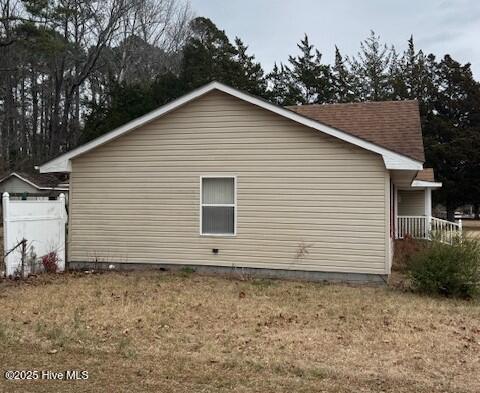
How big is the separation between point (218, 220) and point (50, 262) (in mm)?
3829

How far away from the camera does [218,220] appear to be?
1202 cm

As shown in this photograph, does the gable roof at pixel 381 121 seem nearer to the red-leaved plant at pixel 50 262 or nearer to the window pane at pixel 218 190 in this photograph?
the window pane at pixel 218 190

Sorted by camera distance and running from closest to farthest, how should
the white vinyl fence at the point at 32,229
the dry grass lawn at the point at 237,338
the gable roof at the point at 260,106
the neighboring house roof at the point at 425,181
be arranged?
the dry grass lawn at the point at 237,338
the white vinyl fence at the point at 32,229
the gable roof at the point at 260,106
the neighboring house roof at the point at 425,181

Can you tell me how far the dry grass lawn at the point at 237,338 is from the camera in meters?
4.95

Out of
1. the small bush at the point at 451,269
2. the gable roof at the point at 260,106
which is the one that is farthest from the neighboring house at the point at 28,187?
the small bush at the point at 451,269

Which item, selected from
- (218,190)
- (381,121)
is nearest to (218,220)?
(218,190)

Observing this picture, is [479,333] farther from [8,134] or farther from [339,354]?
[8,134]

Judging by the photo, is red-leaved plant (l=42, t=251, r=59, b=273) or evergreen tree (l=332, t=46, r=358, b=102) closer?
red-leaved plant (l=42, t=251, r=59, b=273)

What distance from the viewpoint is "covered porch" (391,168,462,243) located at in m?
17.0

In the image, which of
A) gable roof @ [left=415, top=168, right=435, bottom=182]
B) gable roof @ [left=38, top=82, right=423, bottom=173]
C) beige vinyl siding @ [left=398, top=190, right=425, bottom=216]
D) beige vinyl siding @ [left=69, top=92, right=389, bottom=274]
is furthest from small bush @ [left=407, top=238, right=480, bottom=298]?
gable roof @ [left=415, top=168, right=435, bottom=182]

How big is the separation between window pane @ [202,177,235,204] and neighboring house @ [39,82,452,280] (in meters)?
0.03

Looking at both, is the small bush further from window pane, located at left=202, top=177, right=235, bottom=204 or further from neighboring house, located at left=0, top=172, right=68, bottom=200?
neighboring house, located at left=0, top=172, right=68, bottom=200

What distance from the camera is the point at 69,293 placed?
9312mm

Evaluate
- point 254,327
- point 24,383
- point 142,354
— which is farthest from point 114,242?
point 24,383
